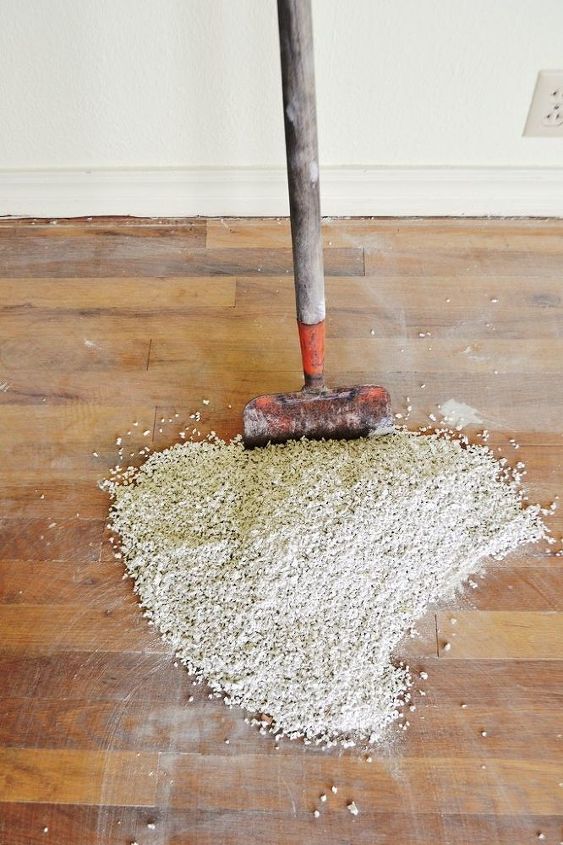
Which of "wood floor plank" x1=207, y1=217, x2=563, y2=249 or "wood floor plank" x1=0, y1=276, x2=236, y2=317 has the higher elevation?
"wood floor plank" x1=207, y1=217, x2=563, y2=249

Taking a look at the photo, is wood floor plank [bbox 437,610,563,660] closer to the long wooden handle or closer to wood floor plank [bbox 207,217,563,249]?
the long wooden handle

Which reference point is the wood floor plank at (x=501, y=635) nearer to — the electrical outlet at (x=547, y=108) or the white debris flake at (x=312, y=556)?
the white debris flake at (x=312, y=556)

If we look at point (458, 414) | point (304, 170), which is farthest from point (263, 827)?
point (304, 170)

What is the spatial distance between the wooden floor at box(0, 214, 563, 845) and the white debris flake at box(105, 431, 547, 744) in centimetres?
4

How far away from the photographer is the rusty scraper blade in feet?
4.57

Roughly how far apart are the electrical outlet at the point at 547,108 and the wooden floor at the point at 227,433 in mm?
215

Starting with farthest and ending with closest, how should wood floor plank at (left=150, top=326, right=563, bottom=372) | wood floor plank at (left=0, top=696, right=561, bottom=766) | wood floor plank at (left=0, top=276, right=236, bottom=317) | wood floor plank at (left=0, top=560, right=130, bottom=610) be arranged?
wood floor plank at (left=0, top=276, right=236, bottom=317), wood floor plank at (left=150, top=326, right=563, bottom=372), wood floor plank at (left=0, top=560, right=130, bottom=610), wood floor plank at (left=0, top=696, right=561, bottom=766)

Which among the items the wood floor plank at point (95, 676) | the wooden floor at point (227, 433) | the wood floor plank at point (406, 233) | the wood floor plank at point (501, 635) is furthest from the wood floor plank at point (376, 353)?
the wood floor plank at point (95, 676)

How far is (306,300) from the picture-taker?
1293 mm

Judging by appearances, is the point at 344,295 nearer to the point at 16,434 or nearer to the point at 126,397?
the point at 126,397

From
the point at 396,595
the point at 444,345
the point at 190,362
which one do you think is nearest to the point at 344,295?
the point at 444,345

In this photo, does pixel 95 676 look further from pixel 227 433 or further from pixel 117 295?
pixel 117 295

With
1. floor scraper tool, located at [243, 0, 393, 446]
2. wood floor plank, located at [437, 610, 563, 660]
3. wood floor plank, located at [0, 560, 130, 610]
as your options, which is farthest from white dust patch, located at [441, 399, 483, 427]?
wood floor plank, located at [0, 560, 130, 610]

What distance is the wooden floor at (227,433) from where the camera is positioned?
1.12 metres
